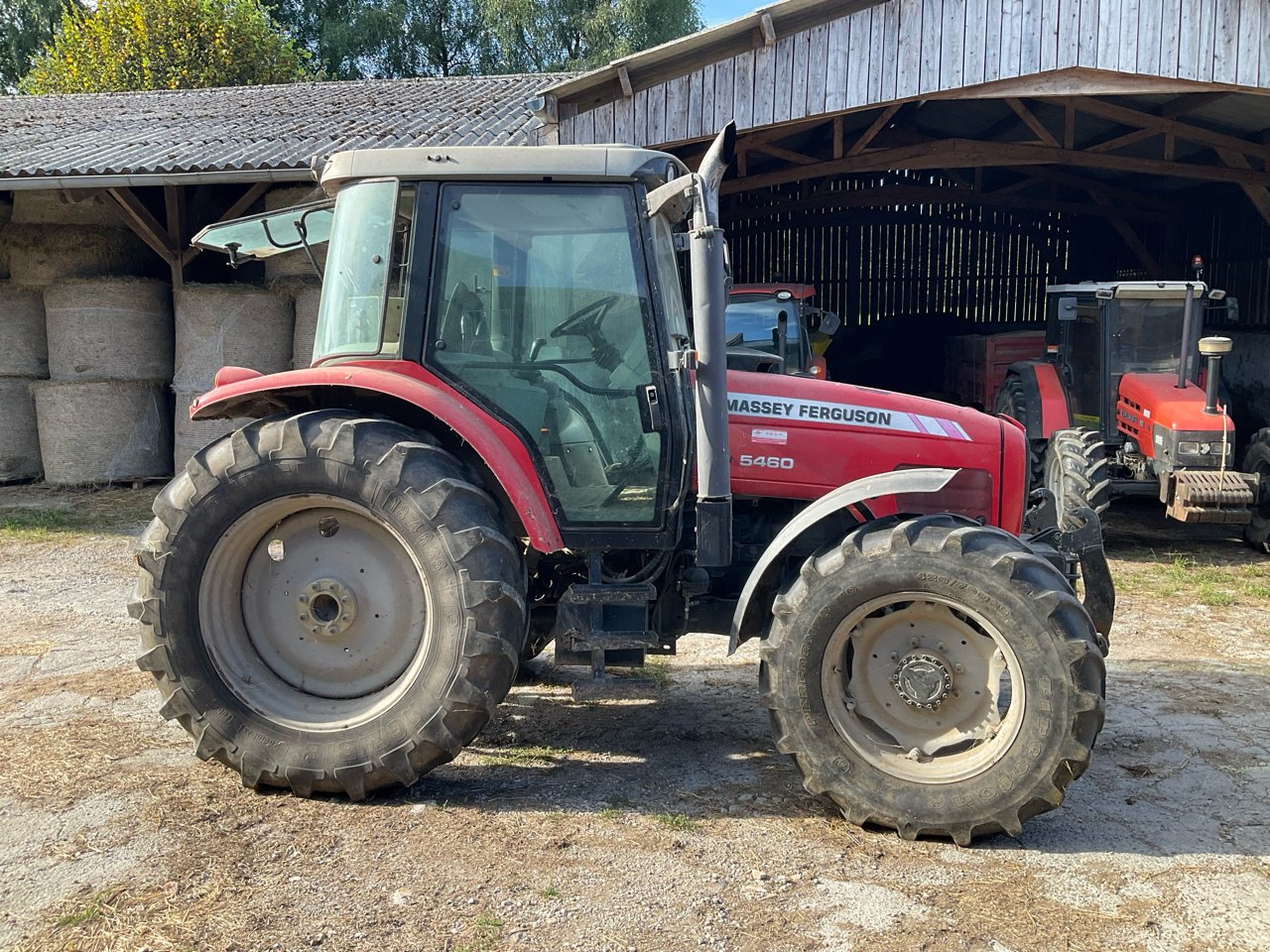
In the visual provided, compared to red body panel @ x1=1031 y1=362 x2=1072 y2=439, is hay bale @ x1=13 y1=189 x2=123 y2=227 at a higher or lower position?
higher

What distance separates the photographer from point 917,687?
11.1ft

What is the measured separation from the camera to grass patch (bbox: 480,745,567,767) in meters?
3.91

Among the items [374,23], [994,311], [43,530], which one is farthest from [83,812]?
[374,23]

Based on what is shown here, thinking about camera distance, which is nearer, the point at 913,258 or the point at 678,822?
the point at 678,822

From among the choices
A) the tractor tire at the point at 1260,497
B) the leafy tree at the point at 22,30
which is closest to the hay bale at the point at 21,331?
the tractor tire at the point at 1260,497

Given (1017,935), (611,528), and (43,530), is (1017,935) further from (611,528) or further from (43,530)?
(43,530)

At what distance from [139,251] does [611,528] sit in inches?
348

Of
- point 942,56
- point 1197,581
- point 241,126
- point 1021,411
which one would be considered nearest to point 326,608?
point 1197,581

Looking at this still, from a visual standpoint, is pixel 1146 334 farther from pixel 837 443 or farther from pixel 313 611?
pixel 313 611

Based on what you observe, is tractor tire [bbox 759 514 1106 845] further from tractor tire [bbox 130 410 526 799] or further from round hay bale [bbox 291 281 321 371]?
round hay bale [bbox 291 281 321 371]

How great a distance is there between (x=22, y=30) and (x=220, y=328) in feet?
82.0

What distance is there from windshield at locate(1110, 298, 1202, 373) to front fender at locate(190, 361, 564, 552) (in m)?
6.44

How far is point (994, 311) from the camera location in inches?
640

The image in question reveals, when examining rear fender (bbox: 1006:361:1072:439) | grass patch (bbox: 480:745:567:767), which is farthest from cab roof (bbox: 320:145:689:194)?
rear fender (bbox: 1006:361:1072:439)
